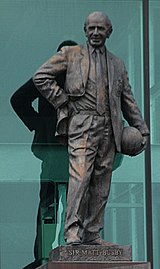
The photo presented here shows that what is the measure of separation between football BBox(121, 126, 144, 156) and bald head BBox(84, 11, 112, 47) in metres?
0.82

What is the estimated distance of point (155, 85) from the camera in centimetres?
1666

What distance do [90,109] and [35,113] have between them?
228 centimetres

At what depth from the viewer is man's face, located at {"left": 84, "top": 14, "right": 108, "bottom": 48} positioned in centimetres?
1414

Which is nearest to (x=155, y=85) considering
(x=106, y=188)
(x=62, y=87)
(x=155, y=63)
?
(x=155, y=63)

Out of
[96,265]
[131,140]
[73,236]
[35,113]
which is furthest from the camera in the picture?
[35,113]

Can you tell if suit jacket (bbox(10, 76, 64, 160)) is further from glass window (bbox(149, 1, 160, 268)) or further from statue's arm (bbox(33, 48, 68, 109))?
statue's arm (bbox(33, 48, 68, 109))

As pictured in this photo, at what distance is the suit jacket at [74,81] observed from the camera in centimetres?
1409

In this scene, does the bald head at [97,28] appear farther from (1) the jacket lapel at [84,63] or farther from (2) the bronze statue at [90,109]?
(1) the jacket lapel at [84,63]

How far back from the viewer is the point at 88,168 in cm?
1396

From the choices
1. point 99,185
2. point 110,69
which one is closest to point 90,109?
point 110,69

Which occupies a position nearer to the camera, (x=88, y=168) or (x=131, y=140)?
(x=88, y=168)

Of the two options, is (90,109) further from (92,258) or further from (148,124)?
(148,124)

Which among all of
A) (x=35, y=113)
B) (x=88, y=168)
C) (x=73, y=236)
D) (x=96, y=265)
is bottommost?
(x=96, y=265)

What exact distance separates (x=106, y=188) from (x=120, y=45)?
2.75 meters
